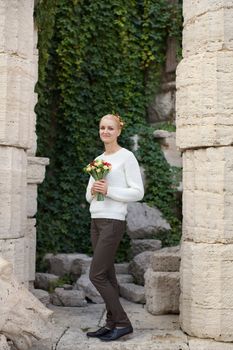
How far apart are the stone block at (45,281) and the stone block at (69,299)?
1.46 metres

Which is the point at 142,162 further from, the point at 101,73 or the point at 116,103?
the point at 101,73

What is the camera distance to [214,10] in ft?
16.0

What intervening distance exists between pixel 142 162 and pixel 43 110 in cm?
256

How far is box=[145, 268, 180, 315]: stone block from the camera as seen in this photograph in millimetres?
6184

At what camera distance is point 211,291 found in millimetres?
4820

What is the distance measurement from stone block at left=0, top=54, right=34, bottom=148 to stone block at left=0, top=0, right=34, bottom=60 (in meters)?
0.10

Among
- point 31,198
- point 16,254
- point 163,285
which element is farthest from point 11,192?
point 31,198

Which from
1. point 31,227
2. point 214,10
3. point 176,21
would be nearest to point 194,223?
point 214,10

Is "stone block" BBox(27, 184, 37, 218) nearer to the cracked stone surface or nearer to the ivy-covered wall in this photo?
the cracked stone surface

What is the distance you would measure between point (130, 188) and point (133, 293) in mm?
3124

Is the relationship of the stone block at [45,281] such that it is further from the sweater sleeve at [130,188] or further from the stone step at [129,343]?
the sweater sleeve at [130,188]

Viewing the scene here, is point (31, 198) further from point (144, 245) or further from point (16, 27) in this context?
point (16, 27)

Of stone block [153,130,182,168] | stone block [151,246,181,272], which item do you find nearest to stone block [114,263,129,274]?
stone block [151,246,181,272]

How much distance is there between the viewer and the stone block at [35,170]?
7.82 meters
